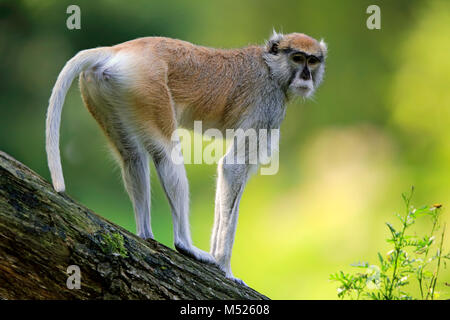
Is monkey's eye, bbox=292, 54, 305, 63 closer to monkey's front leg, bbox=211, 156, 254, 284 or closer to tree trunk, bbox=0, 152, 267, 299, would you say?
monkey's front leg, bbox=211, 156, 254, 284

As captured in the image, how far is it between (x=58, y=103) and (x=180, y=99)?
3.46 feet

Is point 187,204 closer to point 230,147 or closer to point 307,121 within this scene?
point 230,147

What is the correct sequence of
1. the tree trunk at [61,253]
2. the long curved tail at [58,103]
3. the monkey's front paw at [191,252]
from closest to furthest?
the tree trunk at [61,253], the long curved tail at [58,103], the monkey's front paw at [191,252]

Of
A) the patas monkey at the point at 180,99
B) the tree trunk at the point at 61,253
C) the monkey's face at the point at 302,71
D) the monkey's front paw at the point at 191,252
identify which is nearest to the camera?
the tree trunk at the point at 61,253

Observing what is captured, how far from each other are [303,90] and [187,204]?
149 centimetres

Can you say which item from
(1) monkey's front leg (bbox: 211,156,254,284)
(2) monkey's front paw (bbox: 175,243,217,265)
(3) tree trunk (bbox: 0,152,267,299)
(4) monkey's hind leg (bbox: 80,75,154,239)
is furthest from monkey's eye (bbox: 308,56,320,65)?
(3) tree trunk (bbox: 0,152,267,299)

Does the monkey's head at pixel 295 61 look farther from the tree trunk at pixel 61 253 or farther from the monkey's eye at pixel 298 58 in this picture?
the tree trunk at pixel 61 253

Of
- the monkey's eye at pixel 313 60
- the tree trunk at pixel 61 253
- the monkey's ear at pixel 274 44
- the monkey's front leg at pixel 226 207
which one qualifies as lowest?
the tree trunk at pixel 61 253

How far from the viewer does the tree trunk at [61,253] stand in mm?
2828

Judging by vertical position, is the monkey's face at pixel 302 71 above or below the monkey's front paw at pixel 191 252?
above

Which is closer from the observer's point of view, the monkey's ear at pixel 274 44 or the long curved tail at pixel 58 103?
the long curved tail at pixel 58 103

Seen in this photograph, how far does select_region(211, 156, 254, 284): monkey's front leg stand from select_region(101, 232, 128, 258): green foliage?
1229mm

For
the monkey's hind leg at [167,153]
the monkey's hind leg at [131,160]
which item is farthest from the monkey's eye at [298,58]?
the monkey's hind leg at [131,160]

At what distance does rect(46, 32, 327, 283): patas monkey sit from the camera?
375 cm
